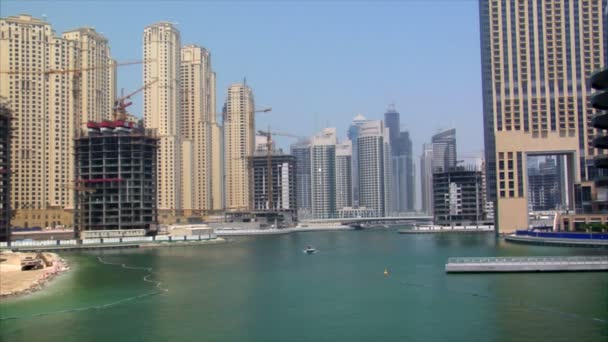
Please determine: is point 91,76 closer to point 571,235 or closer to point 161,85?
point 161,85

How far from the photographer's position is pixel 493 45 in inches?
5728

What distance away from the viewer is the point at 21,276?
6388 centimetres

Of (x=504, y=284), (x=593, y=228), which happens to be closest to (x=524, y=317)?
(x=504, y=284)

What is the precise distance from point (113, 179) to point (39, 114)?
52.0 metres

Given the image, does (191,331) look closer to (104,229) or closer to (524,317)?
(524,317)

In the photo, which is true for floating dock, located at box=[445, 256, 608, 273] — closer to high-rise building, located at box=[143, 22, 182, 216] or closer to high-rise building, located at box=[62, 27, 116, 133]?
high-rise building, located at box=[62, 27, 116, 133]

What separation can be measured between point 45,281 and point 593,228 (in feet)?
243

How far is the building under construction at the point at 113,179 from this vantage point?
427 feet

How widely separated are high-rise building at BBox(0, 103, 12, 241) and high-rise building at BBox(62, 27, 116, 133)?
2191 inches

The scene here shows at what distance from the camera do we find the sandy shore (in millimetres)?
54125

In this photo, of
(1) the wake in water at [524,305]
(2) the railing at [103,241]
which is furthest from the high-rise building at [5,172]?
(1) the wake in water at [524,305]

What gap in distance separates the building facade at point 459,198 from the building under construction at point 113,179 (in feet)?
307

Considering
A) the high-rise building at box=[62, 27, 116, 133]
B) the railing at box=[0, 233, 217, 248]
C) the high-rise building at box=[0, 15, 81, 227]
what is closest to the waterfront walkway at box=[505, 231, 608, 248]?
the railing at box=[0, 233, 217, 248]

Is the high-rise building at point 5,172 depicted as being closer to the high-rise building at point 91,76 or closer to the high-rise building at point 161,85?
the high-rise building at point 91,76
